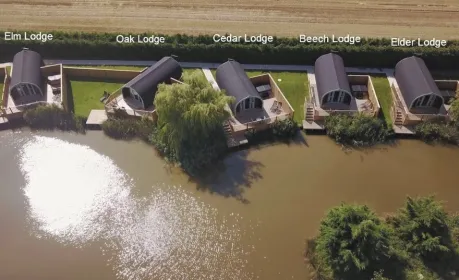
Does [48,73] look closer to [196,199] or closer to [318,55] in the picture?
[196,199]

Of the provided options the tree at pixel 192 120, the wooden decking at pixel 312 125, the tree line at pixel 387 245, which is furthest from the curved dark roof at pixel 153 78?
the tree line at pixel 387 245

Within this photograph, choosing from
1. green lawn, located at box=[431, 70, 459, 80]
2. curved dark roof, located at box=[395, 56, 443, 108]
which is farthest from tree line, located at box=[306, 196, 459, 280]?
green lawn, located at box=[431, 70, 459, 80]

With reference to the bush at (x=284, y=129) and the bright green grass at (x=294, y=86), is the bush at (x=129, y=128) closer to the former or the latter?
the bush at (x=284, y=129)

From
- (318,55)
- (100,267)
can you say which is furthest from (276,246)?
(318,55)

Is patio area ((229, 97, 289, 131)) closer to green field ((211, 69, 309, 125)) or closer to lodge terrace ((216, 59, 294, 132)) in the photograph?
lodge terrace ((216, 59, 294, 132))

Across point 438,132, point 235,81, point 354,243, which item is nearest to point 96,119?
point 235,81
